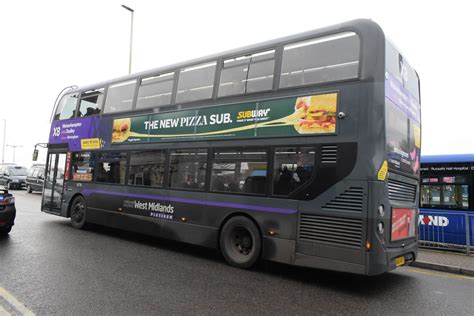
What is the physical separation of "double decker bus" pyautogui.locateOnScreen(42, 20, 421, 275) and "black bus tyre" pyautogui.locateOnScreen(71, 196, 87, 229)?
1.28 m

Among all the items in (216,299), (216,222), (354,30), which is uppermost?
(354,30)

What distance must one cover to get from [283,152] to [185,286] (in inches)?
108

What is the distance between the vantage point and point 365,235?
18.0 ft

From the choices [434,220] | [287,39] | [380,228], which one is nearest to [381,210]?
[380,228]

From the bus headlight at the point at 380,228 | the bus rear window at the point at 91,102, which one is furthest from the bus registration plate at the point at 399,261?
the bus rear window at the point at 91,102

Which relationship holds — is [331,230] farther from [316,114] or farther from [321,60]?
[321,60]

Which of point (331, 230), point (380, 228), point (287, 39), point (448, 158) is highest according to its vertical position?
point (287, 39)

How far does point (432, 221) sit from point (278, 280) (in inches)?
243

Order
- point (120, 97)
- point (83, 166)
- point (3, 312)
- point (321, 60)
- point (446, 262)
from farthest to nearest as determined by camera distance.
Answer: point (83, 166) < point (120, 97) < point (446, 262) < point (321, 60) < point (3, 312)

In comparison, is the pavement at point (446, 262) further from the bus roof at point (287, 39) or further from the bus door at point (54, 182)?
the bus door at point (54, 182)

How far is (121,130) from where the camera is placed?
9680 mm

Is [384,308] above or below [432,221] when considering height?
below

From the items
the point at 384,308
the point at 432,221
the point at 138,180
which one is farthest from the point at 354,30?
the point at 432,221

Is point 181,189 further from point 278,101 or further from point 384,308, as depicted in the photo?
point 384,308
